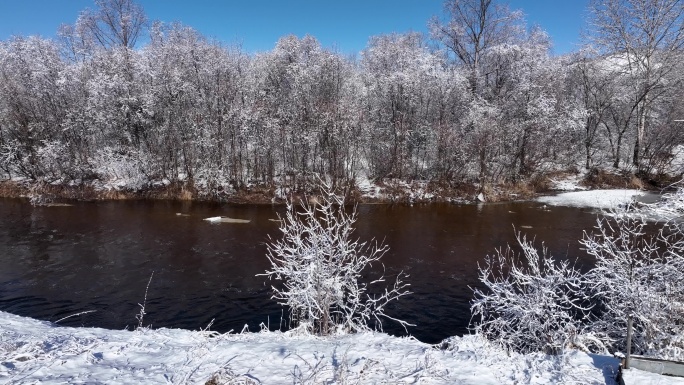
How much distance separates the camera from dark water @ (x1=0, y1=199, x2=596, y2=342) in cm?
1059

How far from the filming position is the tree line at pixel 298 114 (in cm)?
2817

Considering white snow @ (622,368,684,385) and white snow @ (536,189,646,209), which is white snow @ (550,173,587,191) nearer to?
white snow @ (536,189,646,209)

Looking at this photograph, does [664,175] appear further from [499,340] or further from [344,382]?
[344,382]

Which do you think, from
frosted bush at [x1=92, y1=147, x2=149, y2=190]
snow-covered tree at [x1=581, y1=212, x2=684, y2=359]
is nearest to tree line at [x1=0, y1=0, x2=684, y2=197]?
frosted bush at [x1=92, y1=147, x2=149, y2=190]

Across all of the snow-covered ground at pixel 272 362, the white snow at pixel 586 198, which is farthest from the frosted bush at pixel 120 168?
the white snow at pixel 586 198

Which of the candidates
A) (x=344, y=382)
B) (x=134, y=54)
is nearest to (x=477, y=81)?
(x=134, y=54)

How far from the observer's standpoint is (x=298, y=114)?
28.5 m

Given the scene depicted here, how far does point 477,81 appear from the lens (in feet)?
102

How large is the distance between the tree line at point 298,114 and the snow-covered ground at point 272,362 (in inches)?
881

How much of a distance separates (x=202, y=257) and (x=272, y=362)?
10663mm

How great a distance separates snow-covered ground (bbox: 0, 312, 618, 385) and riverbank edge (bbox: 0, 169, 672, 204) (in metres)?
20.7

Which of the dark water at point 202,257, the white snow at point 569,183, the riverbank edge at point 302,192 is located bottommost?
the dark water at point 202,257

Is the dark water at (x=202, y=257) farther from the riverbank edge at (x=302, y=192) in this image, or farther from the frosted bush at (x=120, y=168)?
the frosted bush at (x=120, y=168)

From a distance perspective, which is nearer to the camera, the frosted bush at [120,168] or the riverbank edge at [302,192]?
the riverbank edge at [302,192]
